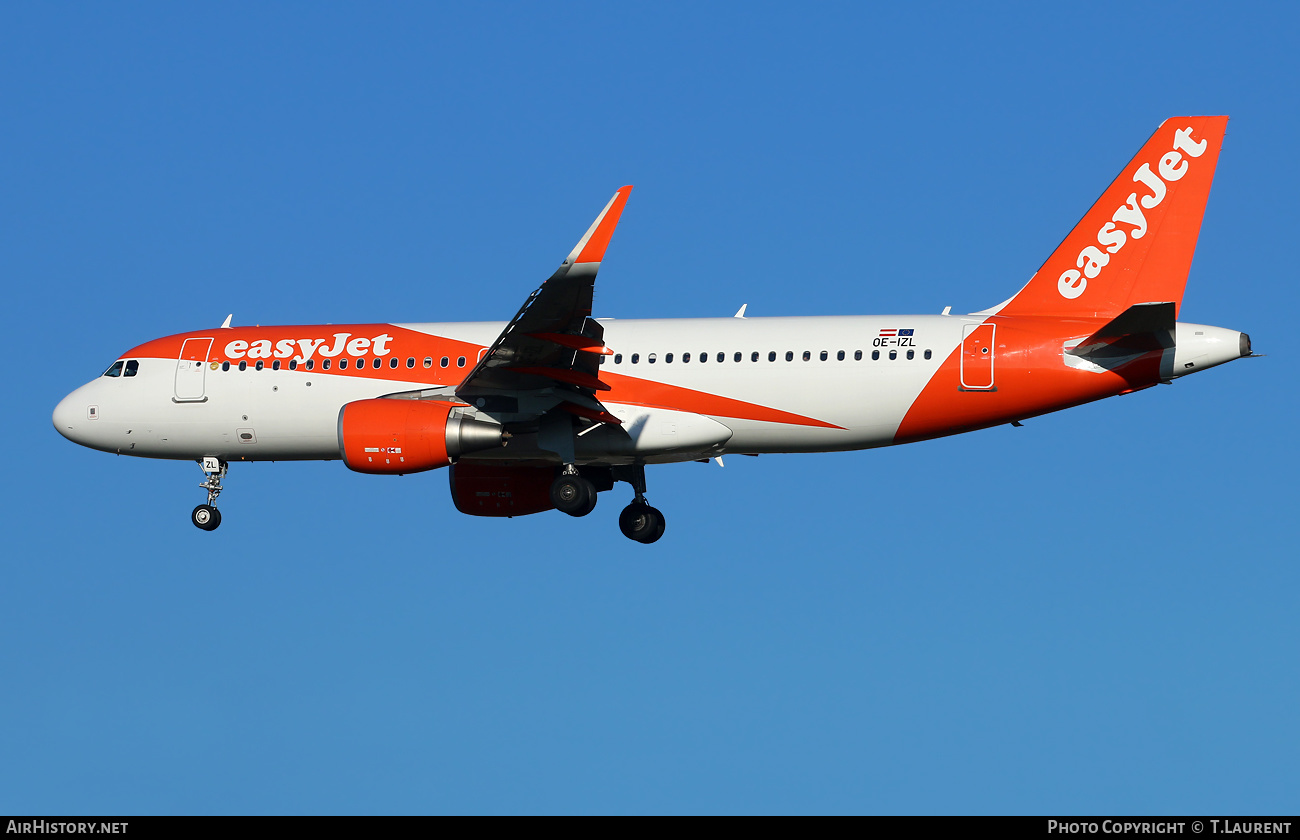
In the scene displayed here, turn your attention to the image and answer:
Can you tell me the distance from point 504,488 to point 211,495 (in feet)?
19.5

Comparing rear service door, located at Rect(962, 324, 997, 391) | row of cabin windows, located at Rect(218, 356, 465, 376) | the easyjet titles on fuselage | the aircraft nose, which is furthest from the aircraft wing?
the aircraft nose

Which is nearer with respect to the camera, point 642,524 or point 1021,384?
point 1021,384

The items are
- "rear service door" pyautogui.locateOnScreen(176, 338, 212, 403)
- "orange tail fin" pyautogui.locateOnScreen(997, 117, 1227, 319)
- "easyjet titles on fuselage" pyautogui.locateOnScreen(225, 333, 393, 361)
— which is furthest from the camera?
"rear service door" pyautogui.locateOnScreen(176, 338, 212, 403)

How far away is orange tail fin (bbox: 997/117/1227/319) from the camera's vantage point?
26.2 meters

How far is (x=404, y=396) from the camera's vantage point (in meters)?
27.9

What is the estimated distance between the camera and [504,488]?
30.6m

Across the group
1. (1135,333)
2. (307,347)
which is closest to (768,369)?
(1135,333)

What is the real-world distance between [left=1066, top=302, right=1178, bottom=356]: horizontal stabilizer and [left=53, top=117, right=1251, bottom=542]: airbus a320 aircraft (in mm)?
32

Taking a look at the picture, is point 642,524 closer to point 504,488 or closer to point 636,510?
point 636,510

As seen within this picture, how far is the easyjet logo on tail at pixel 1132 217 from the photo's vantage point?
2636cm

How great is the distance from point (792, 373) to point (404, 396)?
23.9 feet

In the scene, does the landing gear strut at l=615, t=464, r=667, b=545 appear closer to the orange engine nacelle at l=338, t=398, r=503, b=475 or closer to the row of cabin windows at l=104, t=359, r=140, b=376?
the orange engine nacelle at l=338, t=398, r=503, b=475

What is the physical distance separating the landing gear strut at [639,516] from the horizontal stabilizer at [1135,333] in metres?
8.99
